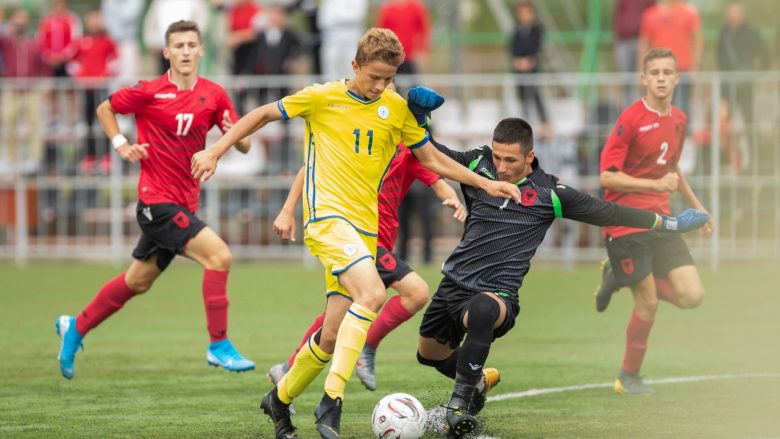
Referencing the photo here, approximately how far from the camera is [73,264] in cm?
1962

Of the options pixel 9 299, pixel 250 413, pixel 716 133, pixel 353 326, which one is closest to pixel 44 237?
pixel 9 299

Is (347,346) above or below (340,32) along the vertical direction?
below

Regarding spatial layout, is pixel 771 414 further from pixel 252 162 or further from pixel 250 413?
pixel 252 162

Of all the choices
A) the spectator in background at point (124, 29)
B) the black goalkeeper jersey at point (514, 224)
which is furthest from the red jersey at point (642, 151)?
the spectator in background at point (124, 29)

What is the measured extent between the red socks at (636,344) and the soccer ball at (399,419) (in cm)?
224

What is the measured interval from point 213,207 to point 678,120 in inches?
389

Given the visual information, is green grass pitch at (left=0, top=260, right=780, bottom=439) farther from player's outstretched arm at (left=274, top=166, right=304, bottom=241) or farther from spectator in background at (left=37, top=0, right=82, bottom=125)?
spectator in background at (left=37, top=0, right=82, bottom=125)

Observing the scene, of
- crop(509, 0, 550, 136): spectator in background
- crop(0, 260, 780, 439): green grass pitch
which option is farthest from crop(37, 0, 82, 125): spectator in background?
crop(509, 0, 550, 136): spectator in background

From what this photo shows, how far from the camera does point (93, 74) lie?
19703 millimetres

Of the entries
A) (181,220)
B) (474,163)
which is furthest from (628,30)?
(474,163)

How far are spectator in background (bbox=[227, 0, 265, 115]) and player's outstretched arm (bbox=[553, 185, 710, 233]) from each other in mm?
11871

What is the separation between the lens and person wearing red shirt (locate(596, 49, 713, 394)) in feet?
29.9

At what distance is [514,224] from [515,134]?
1.68 ft

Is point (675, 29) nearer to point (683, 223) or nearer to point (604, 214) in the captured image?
point (683, 223)
